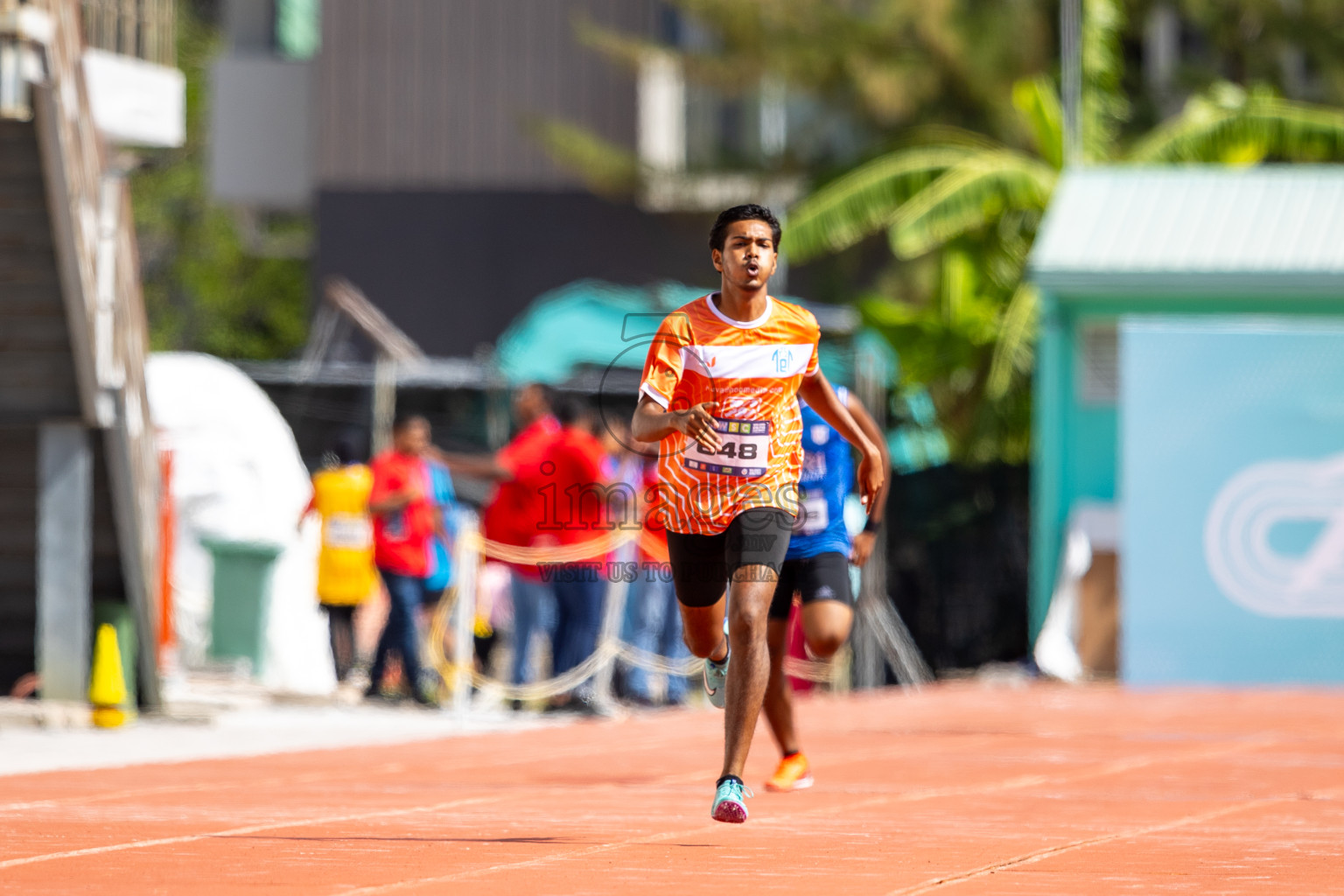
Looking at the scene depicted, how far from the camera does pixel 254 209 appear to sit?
32.8m

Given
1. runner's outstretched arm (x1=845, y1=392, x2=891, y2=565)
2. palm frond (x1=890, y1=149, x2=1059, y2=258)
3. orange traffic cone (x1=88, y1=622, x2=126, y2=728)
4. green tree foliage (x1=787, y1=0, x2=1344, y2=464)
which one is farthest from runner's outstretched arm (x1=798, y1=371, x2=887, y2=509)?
palm frond (x1=890, y1=149, x2=1059, y2=258)

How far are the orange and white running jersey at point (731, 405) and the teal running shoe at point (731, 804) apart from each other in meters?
0.80

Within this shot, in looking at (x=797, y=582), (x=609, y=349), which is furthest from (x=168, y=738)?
(x=609, y=349)

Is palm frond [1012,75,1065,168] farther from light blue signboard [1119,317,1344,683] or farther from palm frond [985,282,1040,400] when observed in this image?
light blue signboard [1119,317,1344,683]

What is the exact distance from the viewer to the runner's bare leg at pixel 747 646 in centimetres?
682

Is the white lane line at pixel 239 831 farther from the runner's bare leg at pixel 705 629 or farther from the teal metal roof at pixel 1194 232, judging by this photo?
the teal metal roof at pixel 1194 232

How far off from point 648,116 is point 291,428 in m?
8.93

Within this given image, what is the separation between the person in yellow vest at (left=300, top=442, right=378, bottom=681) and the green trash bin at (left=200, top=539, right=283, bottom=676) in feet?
3.95

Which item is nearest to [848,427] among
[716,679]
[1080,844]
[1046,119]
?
[716,679]

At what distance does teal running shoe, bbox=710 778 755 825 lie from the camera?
6633 millimetres

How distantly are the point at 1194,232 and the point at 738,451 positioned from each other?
11660 millimetres

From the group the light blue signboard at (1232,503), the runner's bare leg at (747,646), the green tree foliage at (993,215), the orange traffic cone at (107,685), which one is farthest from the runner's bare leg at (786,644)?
the green tree foliage at (993,215)

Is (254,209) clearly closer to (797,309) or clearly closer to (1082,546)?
(1082,546)

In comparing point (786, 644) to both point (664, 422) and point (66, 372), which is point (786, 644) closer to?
point (664, 422)
